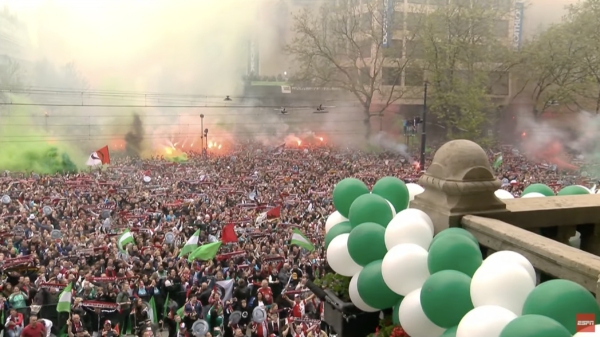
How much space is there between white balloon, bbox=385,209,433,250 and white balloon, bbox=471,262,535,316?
1.04 metres

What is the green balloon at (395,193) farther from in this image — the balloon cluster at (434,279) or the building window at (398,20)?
the building window at (398,20)

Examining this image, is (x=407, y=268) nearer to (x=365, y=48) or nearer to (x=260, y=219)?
(x=260, y=219)

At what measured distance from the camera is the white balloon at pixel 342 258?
15.8ft

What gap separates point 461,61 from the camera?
118 ft

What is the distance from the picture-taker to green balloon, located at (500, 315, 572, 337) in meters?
2.53

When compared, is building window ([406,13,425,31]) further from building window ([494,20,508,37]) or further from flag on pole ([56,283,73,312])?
flag on pole ([56,283,73,312])

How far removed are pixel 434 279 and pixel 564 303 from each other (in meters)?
0.89

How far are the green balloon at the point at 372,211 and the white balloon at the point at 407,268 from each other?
2.53 ft

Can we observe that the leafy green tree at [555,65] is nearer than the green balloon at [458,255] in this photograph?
No

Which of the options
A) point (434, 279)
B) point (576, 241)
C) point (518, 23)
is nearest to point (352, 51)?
point (518, 23)

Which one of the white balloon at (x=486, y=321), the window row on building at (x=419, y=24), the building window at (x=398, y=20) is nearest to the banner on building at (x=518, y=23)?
the window row on building at (x=419, y=24)

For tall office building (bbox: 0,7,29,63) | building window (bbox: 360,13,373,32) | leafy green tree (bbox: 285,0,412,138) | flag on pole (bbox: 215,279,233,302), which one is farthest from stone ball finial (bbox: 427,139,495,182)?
tall office building (bbox: 0,7,29,63)

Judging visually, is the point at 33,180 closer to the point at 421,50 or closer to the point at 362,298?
the point at 362,298

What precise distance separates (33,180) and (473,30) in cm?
2633
